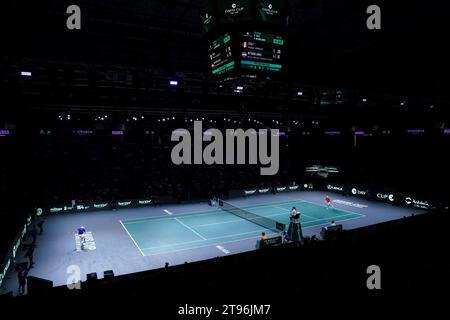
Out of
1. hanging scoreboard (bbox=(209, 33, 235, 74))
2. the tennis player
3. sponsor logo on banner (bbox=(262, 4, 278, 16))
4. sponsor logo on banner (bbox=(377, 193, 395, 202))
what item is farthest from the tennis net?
sponsor logo on banner (bbox=(262, 4, 278, 16))

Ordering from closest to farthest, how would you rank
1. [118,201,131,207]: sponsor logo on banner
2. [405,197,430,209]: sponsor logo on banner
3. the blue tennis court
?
the blue tennis court, [405,197,430,209]: sponsor logo on banner, [118,201,131,207]: sponsor logo on banner

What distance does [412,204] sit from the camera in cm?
2652

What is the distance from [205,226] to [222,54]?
15.3 m

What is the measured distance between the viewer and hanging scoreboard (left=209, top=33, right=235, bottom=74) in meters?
7.82

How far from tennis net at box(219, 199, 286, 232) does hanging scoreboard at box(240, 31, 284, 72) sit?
12047mm

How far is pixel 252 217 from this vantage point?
23.9m

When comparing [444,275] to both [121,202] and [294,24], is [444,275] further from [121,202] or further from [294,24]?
[121,202]

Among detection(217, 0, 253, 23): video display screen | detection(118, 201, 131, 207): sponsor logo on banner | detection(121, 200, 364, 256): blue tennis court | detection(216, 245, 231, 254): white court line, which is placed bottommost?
detection(121, 200, 364, 256): blue tennis court

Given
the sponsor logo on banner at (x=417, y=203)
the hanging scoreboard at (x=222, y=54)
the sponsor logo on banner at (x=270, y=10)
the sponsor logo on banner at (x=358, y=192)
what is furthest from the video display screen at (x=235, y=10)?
the sponsor logo on banner at (x=358, y=192)

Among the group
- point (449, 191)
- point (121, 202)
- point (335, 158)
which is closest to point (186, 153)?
point (121, 202)

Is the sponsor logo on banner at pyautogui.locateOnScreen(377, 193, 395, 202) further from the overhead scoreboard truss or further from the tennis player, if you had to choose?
the tennis player

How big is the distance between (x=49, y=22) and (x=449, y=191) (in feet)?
103

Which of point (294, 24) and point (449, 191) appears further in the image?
point (449, 191)

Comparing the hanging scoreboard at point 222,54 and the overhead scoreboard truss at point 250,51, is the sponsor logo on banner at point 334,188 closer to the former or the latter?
the overhead scoreboard truss at point 250,51
